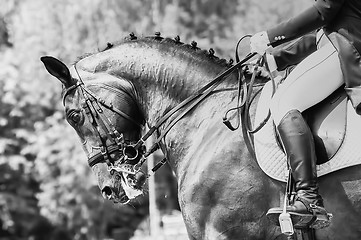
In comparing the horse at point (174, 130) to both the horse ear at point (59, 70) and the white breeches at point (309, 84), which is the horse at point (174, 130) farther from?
the white breeches at point (309, 84)

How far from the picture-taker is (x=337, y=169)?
611 cm

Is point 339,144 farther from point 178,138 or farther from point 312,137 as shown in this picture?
point 178,138

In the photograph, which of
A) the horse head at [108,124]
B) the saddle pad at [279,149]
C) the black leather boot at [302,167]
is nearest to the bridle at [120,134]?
the horse head at [108,124]

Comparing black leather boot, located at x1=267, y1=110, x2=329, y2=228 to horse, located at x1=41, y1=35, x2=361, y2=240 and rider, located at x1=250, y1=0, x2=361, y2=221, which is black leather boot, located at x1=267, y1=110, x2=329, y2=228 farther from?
horse, located at x1=41, y1=35, x2=361, y2=240

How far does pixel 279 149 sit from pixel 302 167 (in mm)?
313

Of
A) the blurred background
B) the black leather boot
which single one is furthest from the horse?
the blurred background

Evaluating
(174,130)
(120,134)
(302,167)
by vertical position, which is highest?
(120,134)

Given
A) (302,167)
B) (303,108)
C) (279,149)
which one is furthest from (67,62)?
(302,167)

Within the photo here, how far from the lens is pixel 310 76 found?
6277 mm

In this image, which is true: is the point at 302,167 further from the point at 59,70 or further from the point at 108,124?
the point at 59,70

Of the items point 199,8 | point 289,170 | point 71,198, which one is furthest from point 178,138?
point 199,8

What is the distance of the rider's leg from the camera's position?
6.09 meters

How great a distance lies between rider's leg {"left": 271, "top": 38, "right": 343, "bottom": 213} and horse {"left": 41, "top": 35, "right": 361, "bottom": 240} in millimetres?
299

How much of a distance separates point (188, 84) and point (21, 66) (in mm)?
16930
